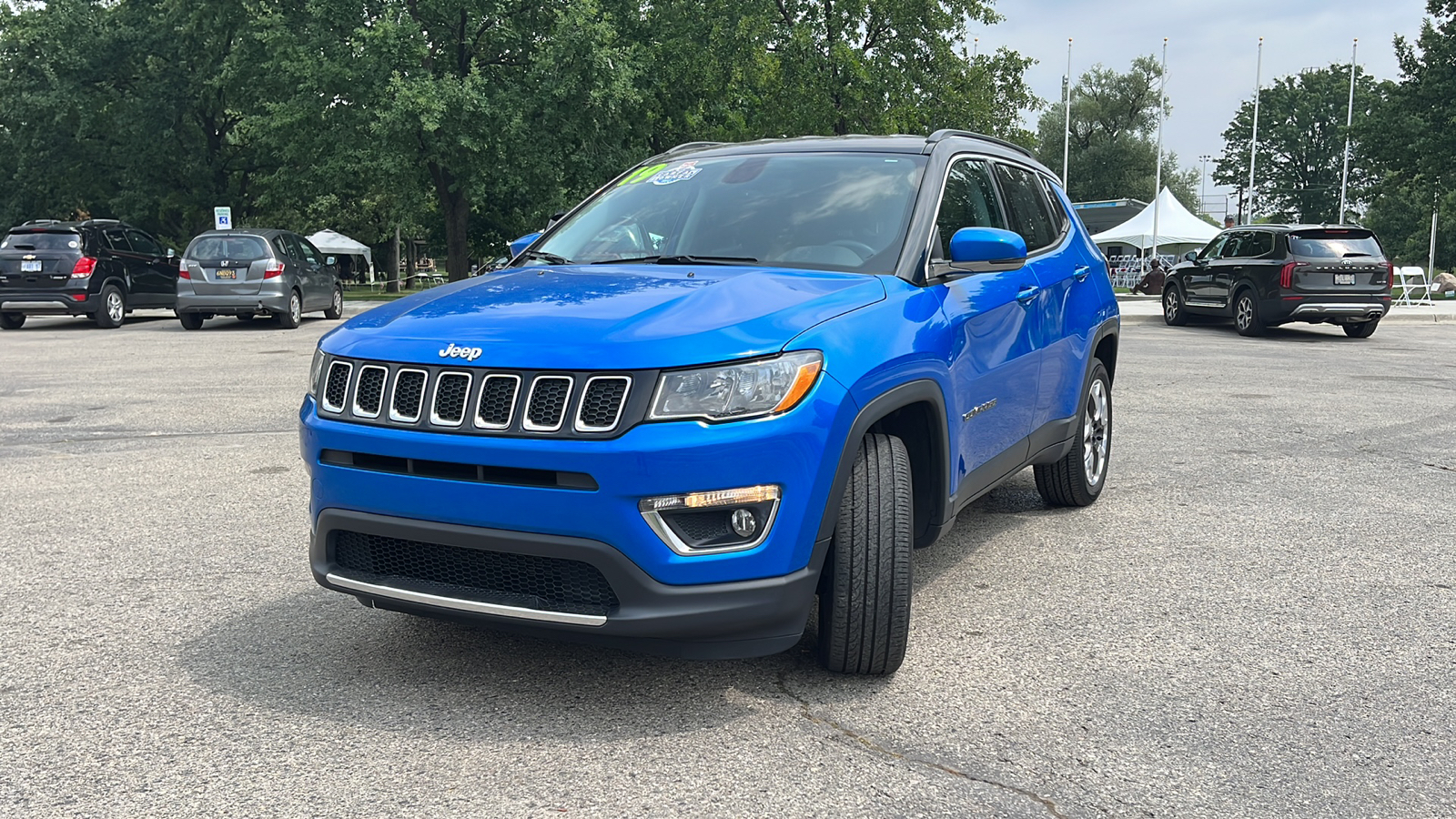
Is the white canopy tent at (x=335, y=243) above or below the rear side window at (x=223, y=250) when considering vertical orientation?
above

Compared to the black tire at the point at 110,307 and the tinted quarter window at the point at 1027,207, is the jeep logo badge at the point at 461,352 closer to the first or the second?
the tinted quarter window at the point at 1027,207

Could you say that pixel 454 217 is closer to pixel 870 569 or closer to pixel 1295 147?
pixel 870 569

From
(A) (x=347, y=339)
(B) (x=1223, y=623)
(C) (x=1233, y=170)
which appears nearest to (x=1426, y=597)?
(B) (x=1223, y=623)

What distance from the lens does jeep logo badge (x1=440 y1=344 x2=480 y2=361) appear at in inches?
126

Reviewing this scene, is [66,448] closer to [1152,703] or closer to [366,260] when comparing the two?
[1152,703]

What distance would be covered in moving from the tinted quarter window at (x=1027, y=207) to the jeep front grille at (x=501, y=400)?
8.92 ft

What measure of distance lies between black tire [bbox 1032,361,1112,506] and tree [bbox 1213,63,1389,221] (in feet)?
273

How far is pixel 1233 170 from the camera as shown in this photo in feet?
274

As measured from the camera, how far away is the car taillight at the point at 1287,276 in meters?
18.6

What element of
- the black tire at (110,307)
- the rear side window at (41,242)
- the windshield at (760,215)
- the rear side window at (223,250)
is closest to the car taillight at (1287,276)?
the rear side window at (223,250)

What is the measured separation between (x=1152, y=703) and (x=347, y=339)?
2.58m

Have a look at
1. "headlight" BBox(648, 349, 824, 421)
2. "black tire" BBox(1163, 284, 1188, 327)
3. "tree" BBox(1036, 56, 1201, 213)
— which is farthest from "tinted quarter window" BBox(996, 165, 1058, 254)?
"tree" BBox(1036, 56, 1201, 213)

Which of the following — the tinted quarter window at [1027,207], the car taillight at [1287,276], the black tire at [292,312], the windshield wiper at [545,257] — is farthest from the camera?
the black tire at [292,312]

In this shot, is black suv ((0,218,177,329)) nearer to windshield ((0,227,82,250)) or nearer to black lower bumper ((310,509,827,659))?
windshield ((0,227,82,250))
